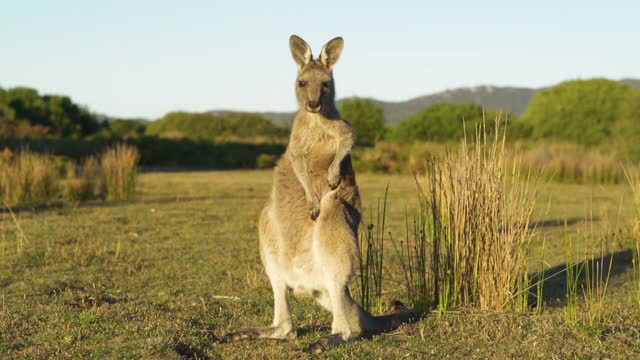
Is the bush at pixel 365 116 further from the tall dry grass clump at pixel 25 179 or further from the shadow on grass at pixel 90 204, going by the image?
the tall dry grass clump at pixel 25 179

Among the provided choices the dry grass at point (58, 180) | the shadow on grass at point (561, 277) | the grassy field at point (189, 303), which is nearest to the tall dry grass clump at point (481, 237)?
the grassy field at point (189, 303)

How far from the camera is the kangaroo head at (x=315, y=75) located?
4879mm

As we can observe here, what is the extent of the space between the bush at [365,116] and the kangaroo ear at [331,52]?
3260cm

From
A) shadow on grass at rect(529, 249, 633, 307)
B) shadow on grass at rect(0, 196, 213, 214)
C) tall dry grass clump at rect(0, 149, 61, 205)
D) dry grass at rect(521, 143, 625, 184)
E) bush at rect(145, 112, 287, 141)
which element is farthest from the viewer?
bush at rect(145, 112, 287, 141)

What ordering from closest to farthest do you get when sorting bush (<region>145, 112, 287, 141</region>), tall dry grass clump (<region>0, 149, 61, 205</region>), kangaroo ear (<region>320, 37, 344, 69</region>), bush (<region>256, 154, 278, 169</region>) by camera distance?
kangaroo ear (<region>320, 37, 344, 69</region>), tall dry grass clump (<region>0, 149, 61, 205</region>), bush (<region>256, 154, 278, 169</region>), bush (<region>145, 112, 287, 141</region>)

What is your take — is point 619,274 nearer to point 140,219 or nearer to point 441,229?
point 441,229

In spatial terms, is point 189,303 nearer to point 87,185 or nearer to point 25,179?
point 25,179

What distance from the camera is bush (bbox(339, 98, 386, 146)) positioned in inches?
1527

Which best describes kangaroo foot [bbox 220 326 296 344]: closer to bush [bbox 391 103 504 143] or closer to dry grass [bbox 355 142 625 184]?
dry grass [bbox 355 142 625 184]

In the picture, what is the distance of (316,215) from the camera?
16.3 feet

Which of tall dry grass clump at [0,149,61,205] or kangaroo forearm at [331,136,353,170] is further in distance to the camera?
tall dry grass clump at [0,149,61,205]

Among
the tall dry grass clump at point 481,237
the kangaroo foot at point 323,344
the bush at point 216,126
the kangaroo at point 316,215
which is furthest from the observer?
the bush at point 216,126

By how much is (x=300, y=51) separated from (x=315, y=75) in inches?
9.5

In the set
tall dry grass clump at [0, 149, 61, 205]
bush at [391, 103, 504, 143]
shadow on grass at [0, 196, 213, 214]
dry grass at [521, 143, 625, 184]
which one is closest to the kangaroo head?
shadow on grass at [0, 196, 213, 214]
